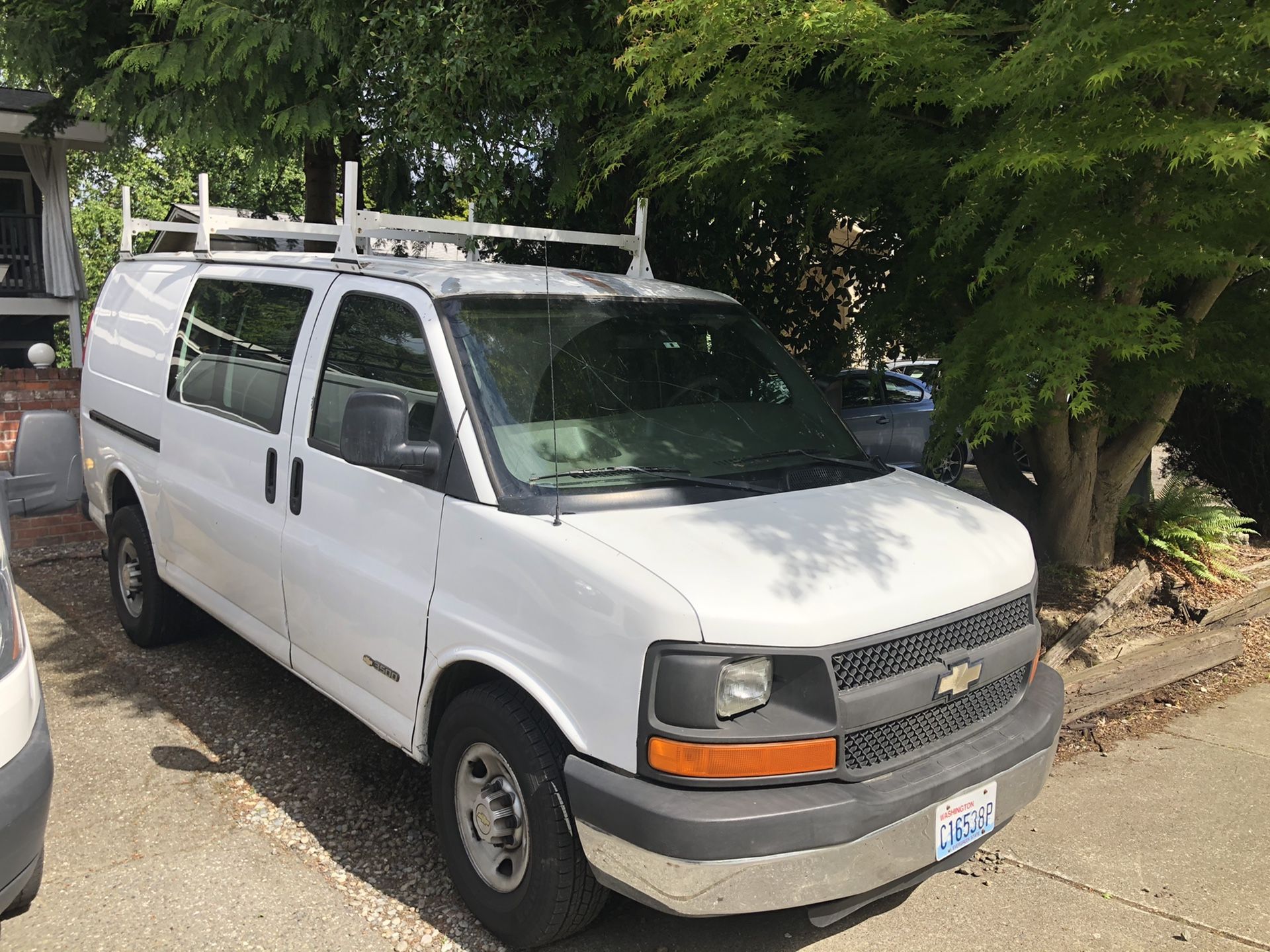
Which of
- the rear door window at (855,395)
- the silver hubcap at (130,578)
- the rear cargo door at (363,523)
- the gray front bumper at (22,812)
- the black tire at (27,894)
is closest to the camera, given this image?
the gray front bumper at (22,812)

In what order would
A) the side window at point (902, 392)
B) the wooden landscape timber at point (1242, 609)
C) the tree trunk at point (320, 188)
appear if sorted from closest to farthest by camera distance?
the wooden landscape timber at point (1242, 609) < the tree trunk at point (320, 188) < the side window at point (902, 392)

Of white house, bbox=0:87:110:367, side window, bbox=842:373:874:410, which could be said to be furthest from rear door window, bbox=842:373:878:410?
white house, bbox=0:87:110:367

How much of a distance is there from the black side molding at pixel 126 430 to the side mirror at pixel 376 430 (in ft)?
8.24

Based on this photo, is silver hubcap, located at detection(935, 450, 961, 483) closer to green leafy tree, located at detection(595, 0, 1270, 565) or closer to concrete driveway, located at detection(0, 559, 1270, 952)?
green leafy tree, located at detection(595, 0, 1270, 565)

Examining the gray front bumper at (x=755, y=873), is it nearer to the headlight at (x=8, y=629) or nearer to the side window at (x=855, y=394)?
the headlight at (x=8, y=629)

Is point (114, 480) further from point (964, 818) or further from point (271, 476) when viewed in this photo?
point (964, 818)

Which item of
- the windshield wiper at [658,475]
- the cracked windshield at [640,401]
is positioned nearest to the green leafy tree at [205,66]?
the cracked windshield at [640,401]

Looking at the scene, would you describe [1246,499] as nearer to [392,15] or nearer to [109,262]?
[392,15]

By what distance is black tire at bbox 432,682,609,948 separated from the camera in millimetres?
2990

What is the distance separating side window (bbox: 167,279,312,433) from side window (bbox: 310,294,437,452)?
0.31 metres

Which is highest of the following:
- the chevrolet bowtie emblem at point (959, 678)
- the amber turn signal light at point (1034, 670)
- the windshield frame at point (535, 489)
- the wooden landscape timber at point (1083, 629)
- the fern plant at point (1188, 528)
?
the windshield frame at point (535, 489)

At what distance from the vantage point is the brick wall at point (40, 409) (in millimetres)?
8445

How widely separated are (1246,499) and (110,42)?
10610mm

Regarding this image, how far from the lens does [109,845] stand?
12.6 feet
